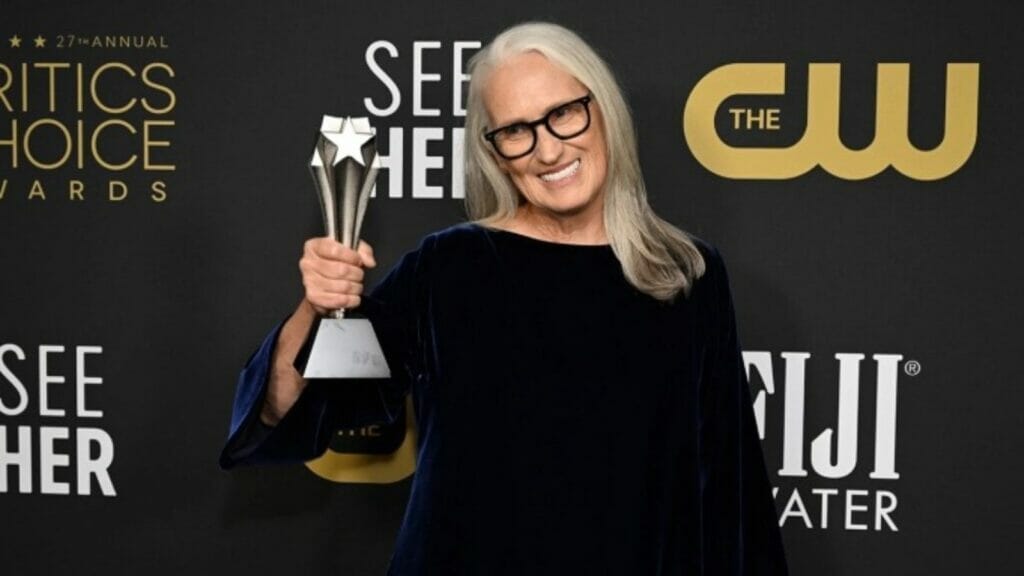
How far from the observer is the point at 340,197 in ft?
3.85

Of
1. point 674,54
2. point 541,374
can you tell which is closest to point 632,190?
point 541,374

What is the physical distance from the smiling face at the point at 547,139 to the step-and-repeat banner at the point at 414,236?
47 centimetres

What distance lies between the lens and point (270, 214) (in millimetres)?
1749

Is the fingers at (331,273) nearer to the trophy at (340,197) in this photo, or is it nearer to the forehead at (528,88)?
the trophy at (340,197)

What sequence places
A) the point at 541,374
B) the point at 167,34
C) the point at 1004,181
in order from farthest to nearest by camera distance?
the point at 167,34, the point at 1004,181, the point at 541,374

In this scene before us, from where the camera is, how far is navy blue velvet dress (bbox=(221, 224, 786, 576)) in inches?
48.7

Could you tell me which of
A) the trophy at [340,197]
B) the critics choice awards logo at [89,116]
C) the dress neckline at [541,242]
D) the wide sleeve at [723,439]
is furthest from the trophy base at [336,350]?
the critics choice awards logo at [89,116]

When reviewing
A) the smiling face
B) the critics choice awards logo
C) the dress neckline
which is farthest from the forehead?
the critics choice awards logo

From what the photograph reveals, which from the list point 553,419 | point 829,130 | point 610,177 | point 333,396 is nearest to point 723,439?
point 553,419

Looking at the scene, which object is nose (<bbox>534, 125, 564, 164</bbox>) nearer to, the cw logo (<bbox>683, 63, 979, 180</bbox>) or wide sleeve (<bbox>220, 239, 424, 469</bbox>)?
wide sleeve (<bbox>220, 239, 424, 469</bbox>)

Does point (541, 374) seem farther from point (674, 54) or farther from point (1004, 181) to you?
point (1004, 181)

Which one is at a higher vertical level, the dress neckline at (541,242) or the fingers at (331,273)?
the dress neckline at (541,242)

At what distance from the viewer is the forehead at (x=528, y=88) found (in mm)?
1214

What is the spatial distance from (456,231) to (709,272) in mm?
288
